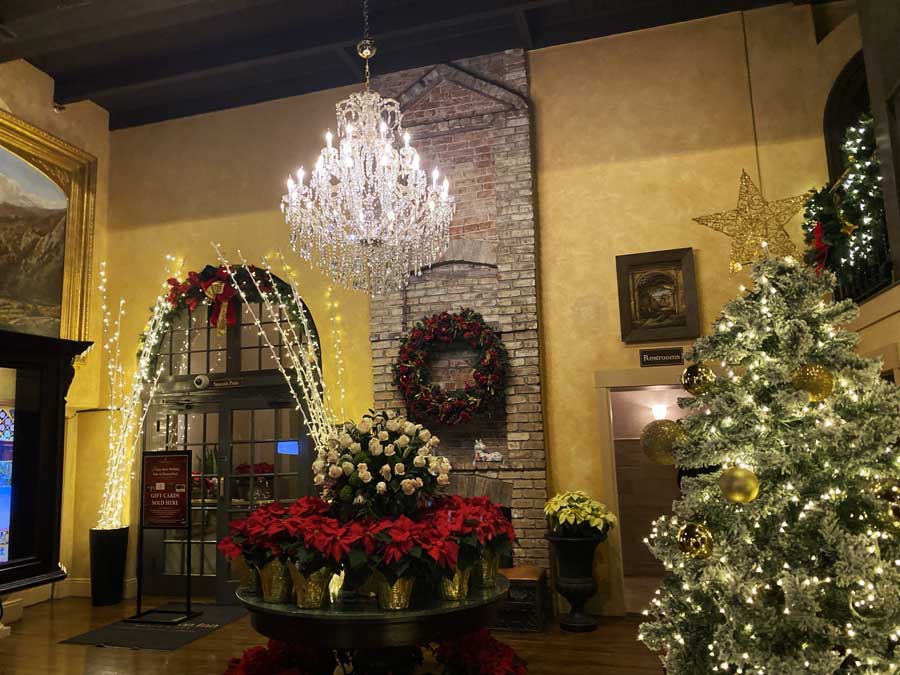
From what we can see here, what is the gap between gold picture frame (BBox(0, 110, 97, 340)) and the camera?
6824mm

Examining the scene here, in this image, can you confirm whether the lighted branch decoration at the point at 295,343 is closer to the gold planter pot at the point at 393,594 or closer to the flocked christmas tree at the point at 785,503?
the gold planter pot at the point at 393,594

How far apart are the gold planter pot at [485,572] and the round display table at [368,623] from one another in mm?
229

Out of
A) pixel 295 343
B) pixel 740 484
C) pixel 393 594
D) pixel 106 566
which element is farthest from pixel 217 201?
pixel 740 484

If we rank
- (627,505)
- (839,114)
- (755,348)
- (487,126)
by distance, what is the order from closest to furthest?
1. (755,348)
2. (839,114)
3. (487,126)
4. (627,505)

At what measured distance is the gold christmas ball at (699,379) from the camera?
3127mm

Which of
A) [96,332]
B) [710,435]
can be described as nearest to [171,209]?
[96,332]

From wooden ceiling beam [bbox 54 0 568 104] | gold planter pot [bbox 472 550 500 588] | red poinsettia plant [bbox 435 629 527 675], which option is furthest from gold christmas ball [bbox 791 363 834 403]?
wooden ceiling beam [bbox 54 0 568 104]

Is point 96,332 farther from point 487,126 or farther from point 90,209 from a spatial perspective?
point 487,126

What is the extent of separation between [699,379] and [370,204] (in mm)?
2452

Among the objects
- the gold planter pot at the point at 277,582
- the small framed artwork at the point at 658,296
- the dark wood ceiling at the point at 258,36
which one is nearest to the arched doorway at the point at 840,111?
the dark wood ceiling at the point at 258,36

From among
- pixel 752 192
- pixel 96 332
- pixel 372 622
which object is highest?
pixel 752 192

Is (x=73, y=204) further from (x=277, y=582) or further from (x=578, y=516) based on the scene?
(x=578, y=516)

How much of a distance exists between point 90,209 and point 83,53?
1.60m

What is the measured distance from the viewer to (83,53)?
6.70 m
